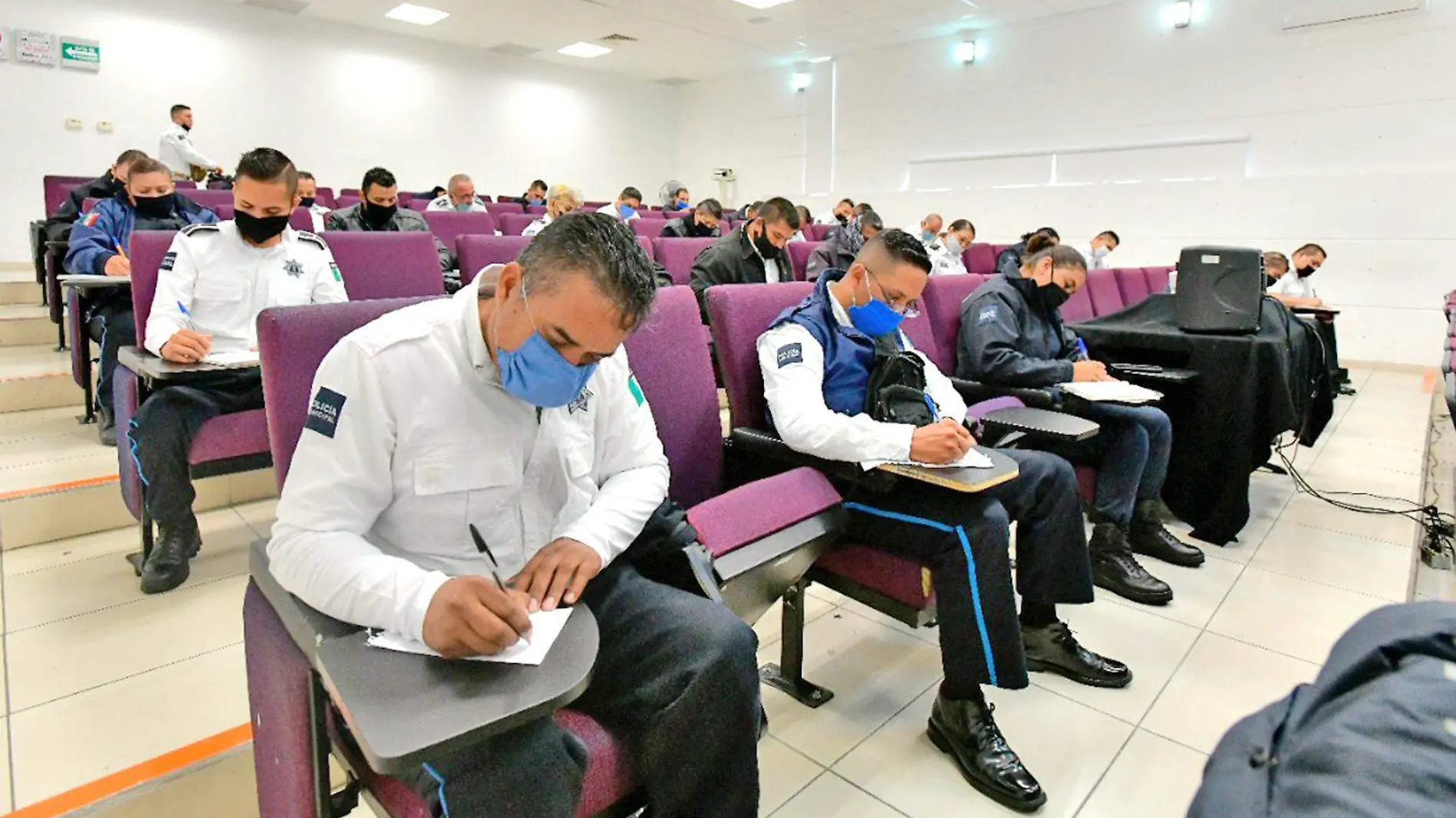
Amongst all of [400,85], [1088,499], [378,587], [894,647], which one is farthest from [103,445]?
[400,85]

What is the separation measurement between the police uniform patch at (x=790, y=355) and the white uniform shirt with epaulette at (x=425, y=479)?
0.56 metres

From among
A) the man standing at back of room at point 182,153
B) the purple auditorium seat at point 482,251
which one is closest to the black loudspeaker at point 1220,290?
the purple auditorium seat at point 482,251

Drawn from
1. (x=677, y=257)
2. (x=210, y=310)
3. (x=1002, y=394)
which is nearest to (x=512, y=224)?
(x=677, y=257)

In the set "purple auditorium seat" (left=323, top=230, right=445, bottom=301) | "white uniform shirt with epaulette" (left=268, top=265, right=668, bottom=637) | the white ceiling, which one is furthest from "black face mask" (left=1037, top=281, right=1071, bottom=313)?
the white ceiling

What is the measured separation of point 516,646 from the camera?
2.78 feet

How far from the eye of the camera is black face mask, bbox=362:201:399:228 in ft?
12.9

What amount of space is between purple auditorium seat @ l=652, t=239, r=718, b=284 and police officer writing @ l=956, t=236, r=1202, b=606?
62.0 inches

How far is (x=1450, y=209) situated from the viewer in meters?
6.25

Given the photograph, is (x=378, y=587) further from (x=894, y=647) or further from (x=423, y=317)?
(x=894, y=647)

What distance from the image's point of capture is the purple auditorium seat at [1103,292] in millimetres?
3990

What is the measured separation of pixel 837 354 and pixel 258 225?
69.4 inches

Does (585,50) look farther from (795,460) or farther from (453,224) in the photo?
(795,460)

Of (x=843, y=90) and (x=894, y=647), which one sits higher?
(x=843, y=90)

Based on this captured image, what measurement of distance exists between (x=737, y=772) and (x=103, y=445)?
2.97m
